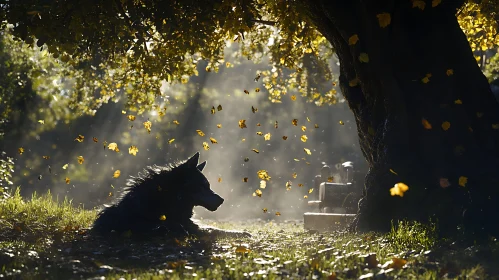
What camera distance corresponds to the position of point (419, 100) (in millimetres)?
11609

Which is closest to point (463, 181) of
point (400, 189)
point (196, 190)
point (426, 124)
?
point (400, 189)

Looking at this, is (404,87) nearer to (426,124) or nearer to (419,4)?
(426,124)

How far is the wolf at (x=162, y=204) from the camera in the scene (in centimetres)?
1265

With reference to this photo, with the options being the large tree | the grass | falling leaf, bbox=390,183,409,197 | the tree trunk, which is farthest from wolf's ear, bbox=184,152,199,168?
falling leaf, bbox=390,183,409,197

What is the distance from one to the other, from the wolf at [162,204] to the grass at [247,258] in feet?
2.60

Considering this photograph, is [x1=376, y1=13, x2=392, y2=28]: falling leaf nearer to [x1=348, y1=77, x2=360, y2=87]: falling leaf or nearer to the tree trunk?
the tree trunk

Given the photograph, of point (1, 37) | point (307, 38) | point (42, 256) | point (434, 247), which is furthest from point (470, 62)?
point (1, 37)

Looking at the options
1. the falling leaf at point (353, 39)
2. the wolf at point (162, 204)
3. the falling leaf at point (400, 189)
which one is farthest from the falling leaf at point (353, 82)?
the wolf at point (162, 204)

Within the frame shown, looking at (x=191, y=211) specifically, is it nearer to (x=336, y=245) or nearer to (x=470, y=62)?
(x=336, y=245)

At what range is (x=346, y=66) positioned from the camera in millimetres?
12914

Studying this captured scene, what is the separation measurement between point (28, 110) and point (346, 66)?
94.4 feet

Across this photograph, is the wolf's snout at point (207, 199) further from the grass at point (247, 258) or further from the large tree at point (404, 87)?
the large tree at point (404, 87)

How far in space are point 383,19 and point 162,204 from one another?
5.74 meters

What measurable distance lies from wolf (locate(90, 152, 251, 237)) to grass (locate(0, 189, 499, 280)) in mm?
793
